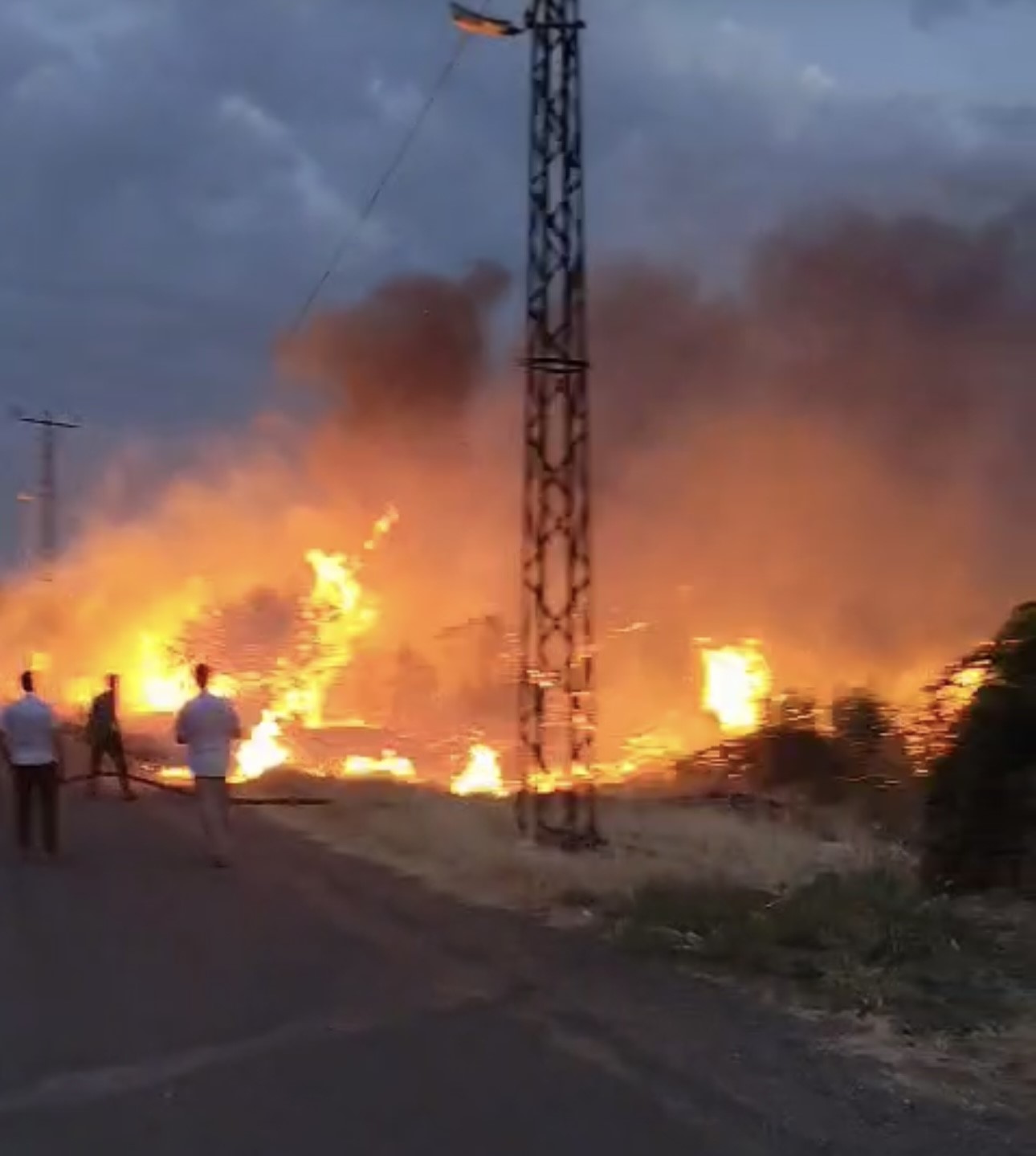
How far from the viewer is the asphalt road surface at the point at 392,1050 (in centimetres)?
611

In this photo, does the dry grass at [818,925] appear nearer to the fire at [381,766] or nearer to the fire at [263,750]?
the fire at [381,766]

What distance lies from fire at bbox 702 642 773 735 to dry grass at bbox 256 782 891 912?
6.37 m

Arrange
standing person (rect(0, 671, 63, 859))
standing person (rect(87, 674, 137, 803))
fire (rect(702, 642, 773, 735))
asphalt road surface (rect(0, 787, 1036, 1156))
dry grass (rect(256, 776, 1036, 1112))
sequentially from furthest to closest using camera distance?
fire (rect(702, 642, 773, 735))
standing person (rect(87, 674, 137, 803))
standing person (rect(0, 671, 63, 859))
dry grass (rect(256, 776, 1036, 1112))
asphalt road surface (rect(0, 787, 1036, 1156))

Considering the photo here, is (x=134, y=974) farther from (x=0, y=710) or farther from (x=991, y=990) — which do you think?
(x=0, y=710)

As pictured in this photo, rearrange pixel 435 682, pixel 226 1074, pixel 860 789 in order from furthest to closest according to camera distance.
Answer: pixel 435 682 → pixel 860 789 → pixel 226 1074

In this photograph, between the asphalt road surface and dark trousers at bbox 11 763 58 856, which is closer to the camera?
the asphalt road surface

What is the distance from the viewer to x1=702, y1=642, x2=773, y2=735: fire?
94.1ft

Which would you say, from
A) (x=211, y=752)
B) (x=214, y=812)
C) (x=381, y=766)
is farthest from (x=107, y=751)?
(x=214, y=812)

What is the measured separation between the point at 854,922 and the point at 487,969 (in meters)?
2.12

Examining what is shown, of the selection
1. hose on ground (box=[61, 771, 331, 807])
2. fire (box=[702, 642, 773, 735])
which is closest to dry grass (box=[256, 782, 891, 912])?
hose on ground (box=[61, 771, 331, 807])

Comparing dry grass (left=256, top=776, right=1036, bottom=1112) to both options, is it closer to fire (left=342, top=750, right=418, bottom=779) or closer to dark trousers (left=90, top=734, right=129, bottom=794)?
dark trousers (left=90, top=734, right=129, bottom=794)

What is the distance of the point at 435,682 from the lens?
1202 inches

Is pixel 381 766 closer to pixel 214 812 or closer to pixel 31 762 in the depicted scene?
pixel 31 762

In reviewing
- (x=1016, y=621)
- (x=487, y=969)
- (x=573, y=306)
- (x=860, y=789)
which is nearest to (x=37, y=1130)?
(x=487, y=969)
